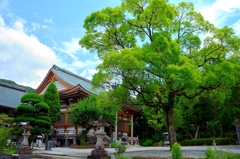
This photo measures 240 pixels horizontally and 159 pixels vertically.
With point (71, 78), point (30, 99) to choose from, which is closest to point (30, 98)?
point (30, 99)

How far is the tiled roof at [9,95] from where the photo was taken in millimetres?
25527

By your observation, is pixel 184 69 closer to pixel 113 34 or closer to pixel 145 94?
pixel 145 94

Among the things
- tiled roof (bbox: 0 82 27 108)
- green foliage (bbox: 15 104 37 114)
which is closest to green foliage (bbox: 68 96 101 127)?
green foliage (bbox: 15 104 37 114)

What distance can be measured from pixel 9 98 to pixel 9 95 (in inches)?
35.7

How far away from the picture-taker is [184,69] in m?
9.48

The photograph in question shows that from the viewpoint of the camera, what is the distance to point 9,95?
28.1m

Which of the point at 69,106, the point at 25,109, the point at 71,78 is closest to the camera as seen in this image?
the point at 25,109

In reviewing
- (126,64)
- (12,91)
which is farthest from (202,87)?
(12,91)

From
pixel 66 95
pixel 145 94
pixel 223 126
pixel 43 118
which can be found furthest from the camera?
pixel 223 126

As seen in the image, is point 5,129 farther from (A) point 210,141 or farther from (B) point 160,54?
(A) point 210,141

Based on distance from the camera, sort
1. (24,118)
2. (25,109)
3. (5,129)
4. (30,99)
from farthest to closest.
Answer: (30,99), (5,129), (25,109), (24,118)

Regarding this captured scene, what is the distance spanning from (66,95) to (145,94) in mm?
10862

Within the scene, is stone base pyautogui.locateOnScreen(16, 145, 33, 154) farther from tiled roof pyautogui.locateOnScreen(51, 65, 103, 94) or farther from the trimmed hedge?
the trimmed hedge

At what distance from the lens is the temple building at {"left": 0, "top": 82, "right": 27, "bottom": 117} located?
80.1ft
